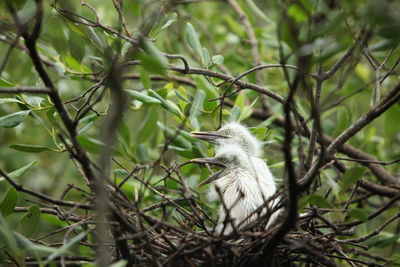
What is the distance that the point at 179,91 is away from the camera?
7.95ft

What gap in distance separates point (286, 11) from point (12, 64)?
100 inches

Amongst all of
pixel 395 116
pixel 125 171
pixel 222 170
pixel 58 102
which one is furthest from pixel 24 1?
pixel 395 116

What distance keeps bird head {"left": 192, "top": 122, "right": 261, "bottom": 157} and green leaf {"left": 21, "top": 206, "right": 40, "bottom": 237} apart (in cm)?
82

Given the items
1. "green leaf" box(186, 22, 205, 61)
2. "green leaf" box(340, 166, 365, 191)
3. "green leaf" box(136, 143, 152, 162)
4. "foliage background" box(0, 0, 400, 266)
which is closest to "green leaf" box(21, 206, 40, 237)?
"foliage background" box(0, 0, 400, 266)

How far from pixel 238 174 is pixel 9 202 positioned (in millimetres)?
917

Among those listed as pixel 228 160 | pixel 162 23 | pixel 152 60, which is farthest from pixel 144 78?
pixel 228 160

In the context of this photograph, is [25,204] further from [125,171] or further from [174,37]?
[125,171]

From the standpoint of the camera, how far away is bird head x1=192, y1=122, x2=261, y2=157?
2.44 m

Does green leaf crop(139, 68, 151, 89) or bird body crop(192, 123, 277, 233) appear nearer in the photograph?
green leaf crop(139, 68, 151, 89)

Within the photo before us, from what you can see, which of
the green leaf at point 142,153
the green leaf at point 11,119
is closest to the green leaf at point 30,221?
the green leaf at point 11,119

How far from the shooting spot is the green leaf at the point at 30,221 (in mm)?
1931

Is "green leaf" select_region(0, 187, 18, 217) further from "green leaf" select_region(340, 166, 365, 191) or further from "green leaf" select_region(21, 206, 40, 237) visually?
"green leaf" select_region(340, 166, 365, 191)

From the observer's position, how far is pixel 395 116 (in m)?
2.55

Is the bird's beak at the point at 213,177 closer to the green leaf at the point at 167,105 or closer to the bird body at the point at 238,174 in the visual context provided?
the bird body at the point at 238,174
